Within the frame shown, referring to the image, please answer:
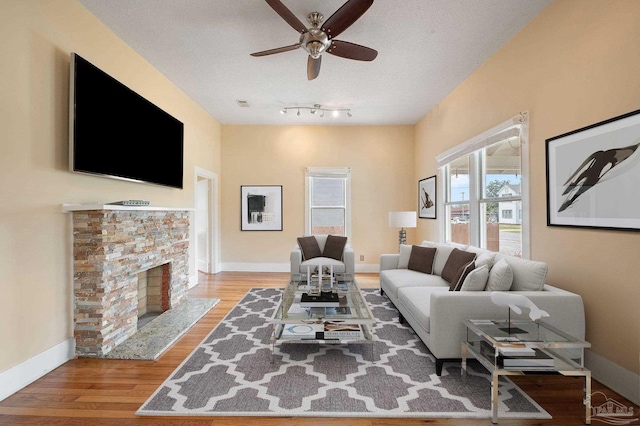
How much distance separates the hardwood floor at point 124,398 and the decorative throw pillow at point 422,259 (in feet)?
5.71

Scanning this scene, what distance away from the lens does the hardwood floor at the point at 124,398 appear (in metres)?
1.82

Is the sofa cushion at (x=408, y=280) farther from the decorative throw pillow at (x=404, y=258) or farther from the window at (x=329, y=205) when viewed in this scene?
the window at (x=329, y=205)

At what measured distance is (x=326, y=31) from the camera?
2545 mm

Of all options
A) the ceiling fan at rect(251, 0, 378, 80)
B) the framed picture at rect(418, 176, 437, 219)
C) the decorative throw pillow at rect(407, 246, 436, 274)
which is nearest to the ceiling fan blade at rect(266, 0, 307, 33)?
the ceiling fan at rect(251, 0, 378, 80)

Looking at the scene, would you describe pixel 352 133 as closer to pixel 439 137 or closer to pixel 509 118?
pixel 439 137

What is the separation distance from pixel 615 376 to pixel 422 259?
6.88 ft

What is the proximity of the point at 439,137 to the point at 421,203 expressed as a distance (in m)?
1.39

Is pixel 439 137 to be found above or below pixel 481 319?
above

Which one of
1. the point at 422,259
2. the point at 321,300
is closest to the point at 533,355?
the point at 321,300

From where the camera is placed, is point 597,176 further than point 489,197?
No

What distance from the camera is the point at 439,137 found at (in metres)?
5.04

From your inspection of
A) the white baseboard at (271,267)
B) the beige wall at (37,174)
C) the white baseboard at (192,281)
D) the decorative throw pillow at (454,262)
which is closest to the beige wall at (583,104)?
the decorative throw pillow at (454,262)

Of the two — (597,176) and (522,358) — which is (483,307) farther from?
(597,176)

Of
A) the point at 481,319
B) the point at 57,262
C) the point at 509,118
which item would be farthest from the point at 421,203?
the point at 57,262
